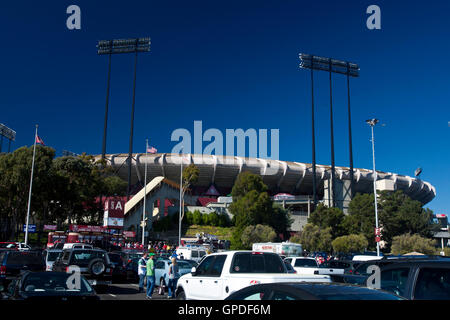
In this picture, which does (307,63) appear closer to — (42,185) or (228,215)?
(228,215)

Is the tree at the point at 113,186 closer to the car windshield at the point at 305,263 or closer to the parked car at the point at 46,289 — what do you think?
the car windshield at the point at 305,263

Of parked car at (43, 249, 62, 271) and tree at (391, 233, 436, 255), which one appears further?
tree at (391, 233, 436, 255)

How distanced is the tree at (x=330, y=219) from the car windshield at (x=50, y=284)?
52201mm

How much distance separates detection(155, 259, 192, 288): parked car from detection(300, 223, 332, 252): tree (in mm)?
32916

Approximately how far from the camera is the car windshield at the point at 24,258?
54.5ft

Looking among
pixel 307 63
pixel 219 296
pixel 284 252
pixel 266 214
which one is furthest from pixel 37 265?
pixel 307 63

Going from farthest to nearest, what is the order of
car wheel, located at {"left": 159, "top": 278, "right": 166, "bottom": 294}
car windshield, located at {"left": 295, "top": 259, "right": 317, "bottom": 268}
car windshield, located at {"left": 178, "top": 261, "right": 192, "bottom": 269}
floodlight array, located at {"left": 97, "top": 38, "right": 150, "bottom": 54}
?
floodlight array, located at {"left": 97, "top": 38, "right": 150, "bottom": 54}
car windshield, located at {"left": 295, "top": 259, "right": 317, "bottom": 268}
car windshield, located at {"left": 178, "top": 261, "right": 192, "bottom": 269}
car wheel, located at {"left": 159, "top": 278, "right": 166, "bottom": 294}

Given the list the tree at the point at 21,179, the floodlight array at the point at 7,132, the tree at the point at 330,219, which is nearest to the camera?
the tree at the point at 21,179

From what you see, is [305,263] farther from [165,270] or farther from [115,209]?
[115,209]

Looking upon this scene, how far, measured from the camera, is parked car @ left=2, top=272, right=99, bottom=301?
846 centimetres

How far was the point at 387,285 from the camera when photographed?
7613 millimetres

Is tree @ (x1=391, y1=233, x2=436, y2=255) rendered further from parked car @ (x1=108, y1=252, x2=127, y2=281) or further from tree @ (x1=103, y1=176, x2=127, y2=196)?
tree @ (x1=103, y1=176, x2=127, y2=196)

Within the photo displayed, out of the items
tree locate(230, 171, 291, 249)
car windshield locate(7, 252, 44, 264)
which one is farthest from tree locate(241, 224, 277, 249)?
car windshield locate(7, 252, 44, 264)

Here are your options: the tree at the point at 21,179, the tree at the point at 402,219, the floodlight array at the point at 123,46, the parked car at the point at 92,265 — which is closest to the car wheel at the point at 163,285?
the parked car at the point at 92,265
